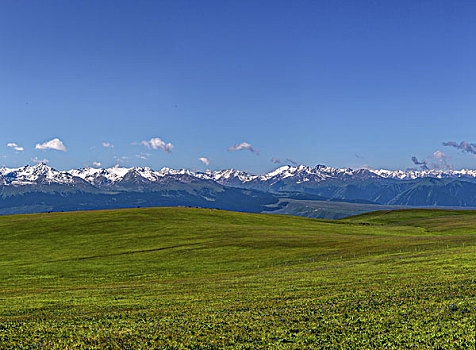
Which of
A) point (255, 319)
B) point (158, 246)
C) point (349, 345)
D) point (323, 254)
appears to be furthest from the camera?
point (158, 246)

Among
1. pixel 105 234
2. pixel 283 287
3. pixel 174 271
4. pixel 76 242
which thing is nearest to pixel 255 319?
pixel 283 287

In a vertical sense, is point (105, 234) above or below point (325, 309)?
below

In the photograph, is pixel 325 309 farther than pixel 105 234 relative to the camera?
No

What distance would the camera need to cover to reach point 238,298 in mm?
35750

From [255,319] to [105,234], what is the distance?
100531mm

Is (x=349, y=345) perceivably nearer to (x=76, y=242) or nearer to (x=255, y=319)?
(x=255, y=319)

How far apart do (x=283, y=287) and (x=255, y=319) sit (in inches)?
644

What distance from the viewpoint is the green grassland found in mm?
20922

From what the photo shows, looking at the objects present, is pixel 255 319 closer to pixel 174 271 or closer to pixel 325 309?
pixel 325 309

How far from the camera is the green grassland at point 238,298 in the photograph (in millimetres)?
20922

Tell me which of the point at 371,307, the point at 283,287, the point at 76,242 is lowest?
the point at 76,242

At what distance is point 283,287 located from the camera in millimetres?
41094

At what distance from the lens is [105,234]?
4577 inches

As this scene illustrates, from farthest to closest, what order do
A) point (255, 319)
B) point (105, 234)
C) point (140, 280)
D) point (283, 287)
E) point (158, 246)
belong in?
point (105, 234), point (158, 246), point (140, 280), point (283, 287), point (255, 319)
